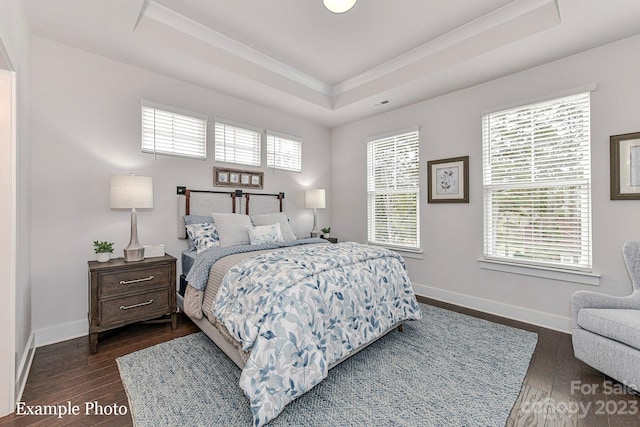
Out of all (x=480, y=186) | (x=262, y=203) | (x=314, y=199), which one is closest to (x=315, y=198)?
(x=314, y=199)

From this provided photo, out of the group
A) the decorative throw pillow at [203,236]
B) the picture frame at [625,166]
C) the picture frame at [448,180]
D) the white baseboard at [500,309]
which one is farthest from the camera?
the picture frame at [448,180]

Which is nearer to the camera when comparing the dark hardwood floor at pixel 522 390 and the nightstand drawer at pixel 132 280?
the dark hardwood floor at pixel 522 390

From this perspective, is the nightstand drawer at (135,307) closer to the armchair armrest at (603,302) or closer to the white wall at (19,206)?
the white wall at (19,206)

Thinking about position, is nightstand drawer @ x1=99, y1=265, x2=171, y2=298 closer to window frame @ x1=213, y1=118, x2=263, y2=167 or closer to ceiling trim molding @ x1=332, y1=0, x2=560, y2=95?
window frame @ x1=213, y1=118, x2=263, y2=167

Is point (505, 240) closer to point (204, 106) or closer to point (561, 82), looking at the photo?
point (561, 82)

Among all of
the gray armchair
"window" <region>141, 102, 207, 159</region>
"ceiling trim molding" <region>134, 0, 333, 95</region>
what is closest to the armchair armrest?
the gray armchair

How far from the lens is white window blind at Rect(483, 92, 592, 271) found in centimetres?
270

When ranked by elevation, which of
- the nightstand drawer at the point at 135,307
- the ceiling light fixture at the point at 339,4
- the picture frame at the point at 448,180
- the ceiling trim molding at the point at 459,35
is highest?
the ceiling trim molding at the point at 459,35

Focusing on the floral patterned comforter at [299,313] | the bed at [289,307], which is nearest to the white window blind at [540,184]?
the bed at [289,307]

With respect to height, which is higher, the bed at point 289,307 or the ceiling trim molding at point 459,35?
the ceiling trim molding at point 459,35

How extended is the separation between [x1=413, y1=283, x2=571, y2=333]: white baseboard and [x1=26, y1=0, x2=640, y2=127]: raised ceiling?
2.59 m

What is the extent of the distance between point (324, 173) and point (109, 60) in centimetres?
326

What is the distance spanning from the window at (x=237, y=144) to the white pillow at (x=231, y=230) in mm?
876

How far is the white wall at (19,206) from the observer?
63.9 inches
